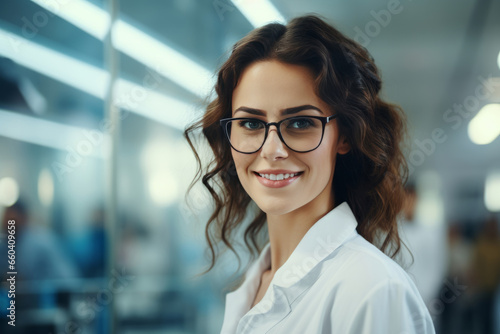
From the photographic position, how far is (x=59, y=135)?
283 cm

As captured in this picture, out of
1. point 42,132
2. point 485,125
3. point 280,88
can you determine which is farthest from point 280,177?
point 485,125

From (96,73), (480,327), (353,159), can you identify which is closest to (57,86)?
(96,73)

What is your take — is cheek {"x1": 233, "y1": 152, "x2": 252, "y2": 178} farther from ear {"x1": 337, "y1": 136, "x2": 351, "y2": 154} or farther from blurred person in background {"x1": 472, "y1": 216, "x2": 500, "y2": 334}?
blurred person in background {"x1": 472, "y1": 216, "x2": 500, "y2": 334}

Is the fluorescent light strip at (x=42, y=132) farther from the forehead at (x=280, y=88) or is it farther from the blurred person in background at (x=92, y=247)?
the forehead at (x=280, y=88)

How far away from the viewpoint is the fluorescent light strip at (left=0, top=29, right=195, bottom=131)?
2.62 m

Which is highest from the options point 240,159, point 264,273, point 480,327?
point 240,159

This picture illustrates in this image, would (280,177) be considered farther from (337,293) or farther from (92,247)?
(92,247)

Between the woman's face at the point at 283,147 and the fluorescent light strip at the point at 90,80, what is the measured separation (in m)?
1.79

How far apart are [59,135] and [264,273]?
2007 millimetres

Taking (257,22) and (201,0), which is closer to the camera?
(257,22)

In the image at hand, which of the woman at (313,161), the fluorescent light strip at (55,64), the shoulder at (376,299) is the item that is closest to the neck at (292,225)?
the woman at (313,161)

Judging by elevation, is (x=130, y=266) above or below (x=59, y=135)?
below

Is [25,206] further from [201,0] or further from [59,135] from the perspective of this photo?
[201,0]

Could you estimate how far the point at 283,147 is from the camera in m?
1.08
